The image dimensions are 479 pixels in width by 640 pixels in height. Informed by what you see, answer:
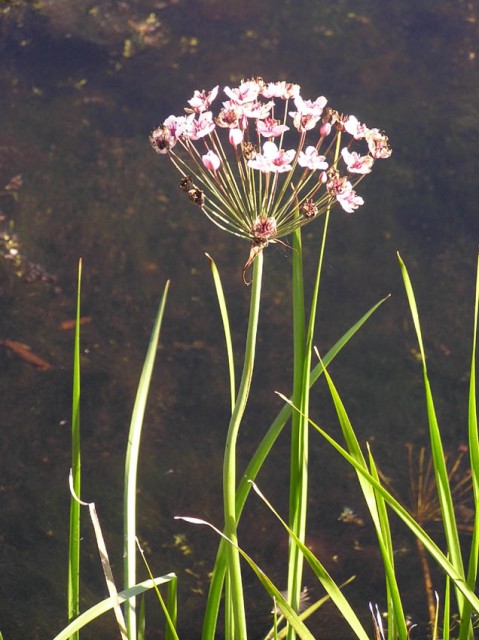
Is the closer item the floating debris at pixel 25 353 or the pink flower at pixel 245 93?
the pink flower at pixel 245 93

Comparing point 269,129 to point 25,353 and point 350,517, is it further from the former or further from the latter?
point 25,353

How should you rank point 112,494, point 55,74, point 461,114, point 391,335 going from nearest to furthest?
point 112,494, point 391,335, point 461,114, point 55,74

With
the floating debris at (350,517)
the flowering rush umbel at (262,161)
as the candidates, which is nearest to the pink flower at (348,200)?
the flowering rush umbel at (262,161)

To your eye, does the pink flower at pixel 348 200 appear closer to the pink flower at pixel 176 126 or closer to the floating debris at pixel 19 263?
the pink flower at pixel 176 126

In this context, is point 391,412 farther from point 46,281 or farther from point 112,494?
point 46,281

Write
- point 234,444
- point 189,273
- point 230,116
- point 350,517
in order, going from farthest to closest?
point 189,273, point 350,517, point 230,116, point 234,444

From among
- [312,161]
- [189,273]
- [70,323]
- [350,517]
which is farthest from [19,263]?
[312,161]

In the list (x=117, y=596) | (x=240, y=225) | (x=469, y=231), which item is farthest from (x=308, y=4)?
(x=117, y=596)
